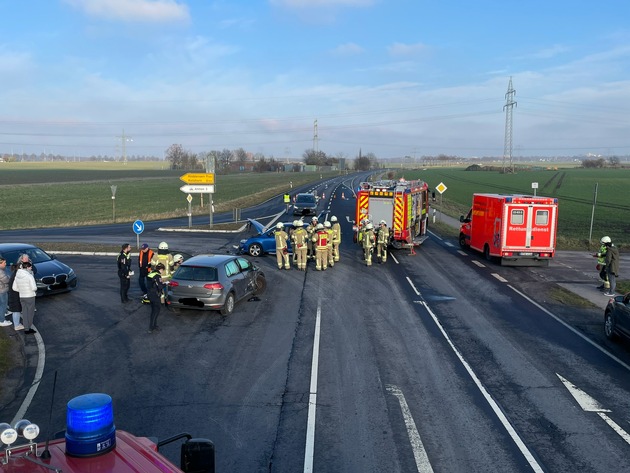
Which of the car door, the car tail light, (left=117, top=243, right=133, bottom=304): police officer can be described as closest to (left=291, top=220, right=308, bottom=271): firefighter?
the car door

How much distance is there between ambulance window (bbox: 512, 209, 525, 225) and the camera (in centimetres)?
2100

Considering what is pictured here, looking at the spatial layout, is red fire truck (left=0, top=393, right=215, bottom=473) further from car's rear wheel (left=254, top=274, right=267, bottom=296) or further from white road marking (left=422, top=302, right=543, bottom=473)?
car's rear wheel (left=254, top=274, right=267, bottom=296)

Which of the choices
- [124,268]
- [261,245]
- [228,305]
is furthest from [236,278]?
[261,245]

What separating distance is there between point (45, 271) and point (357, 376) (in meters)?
10.1

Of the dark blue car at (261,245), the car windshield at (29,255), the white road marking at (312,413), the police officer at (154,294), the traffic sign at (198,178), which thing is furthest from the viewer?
the traffic sign at (198,178)

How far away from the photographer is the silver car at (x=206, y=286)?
1319 cm

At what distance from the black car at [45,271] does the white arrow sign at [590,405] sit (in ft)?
41.3

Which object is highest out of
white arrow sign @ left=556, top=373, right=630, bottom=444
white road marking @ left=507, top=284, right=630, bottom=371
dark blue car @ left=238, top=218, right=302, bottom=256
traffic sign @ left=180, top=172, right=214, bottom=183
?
traffic sign @ left=180, top=172, right=214, bottom=183

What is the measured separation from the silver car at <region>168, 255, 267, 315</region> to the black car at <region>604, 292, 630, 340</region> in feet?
27.6

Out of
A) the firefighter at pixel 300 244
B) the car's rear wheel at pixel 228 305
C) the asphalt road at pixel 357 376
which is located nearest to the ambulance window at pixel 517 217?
the asphalt road at pixel 357 376

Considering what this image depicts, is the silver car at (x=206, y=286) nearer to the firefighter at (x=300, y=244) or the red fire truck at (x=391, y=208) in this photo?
the firefighter at (x=300, y=244)

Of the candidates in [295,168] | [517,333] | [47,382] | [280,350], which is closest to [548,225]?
[517,333]

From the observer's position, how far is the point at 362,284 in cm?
1750

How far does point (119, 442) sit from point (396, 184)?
72.2ft
